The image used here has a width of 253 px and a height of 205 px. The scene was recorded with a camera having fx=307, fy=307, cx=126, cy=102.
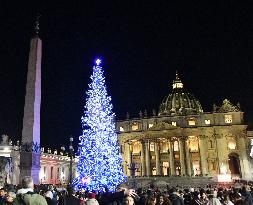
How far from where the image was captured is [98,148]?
2494 centimetres

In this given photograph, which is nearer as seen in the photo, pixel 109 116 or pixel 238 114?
pixel 109 116

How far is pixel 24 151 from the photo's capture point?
770 inches

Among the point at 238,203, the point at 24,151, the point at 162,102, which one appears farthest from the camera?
the point at 162,102

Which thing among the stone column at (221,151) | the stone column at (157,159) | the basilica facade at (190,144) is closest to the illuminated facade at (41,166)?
the basilica facade at (190,144)

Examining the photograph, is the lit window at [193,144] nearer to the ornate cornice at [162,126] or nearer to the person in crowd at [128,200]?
the ornate cornice at [162,126]

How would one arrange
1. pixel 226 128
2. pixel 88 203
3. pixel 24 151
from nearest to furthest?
pixel 88 203 < pixel 24 151 < pixel 226 128

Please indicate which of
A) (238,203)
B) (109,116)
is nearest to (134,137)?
(109,116)

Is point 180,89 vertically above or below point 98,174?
above

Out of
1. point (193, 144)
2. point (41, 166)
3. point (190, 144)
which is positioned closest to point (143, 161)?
point (190, 144)

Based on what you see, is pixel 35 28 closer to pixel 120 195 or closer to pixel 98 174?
pixel 98 174

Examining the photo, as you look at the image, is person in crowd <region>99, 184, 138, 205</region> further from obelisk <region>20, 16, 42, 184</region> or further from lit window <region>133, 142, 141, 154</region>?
lit window <region>133, 142, 141, 154</region>

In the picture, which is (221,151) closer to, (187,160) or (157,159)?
(187,160)

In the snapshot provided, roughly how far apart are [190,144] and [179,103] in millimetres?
17921

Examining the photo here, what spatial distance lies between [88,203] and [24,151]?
1572cm
